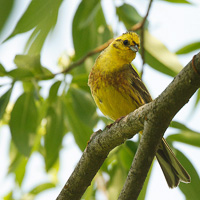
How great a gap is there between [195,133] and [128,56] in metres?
1.05

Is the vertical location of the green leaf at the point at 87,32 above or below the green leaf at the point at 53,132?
above

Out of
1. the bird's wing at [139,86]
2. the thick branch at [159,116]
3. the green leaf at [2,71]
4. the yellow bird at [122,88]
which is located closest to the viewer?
the thick branch at [159,116]

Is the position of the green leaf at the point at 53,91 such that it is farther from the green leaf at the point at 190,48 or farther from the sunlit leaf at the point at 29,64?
the green leaf at the point at 190,48


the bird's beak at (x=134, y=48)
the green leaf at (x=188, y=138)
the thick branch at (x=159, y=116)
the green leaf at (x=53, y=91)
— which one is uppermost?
the bird's beak at (x=134, y=48)

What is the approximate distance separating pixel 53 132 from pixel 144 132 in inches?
68.7

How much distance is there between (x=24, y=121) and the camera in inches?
127

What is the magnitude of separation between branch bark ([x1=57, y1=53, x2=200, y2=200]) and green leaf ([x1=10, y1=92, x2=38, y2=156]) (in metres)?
0.94

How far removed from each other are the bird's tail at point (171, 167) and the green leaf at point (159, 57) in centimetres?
63

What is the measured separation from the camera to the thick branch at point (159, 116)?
1541 millimetres

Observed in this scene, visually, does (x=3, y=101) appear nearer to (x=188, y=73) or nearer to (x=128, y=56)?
(x=128, y=56)

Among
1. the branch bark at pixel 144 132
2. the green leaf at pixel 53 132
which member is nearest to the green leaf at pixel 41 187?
the green leaf at pixel 53 132

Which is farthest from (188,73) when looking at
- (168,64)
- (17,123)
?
(17,123)

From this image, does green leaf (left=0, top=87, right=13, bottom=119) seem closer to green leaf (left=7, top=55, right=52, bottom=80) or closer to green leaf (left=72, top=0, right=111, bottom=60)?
green leaf (left=7, top=55, right=52, bottom=80)

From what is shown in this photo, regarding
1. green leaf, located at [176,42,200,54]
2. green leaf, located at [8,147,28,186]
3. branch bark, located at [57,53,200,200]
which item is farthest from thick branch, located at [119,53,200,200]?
green leaf, located at [8,147,28,186]
